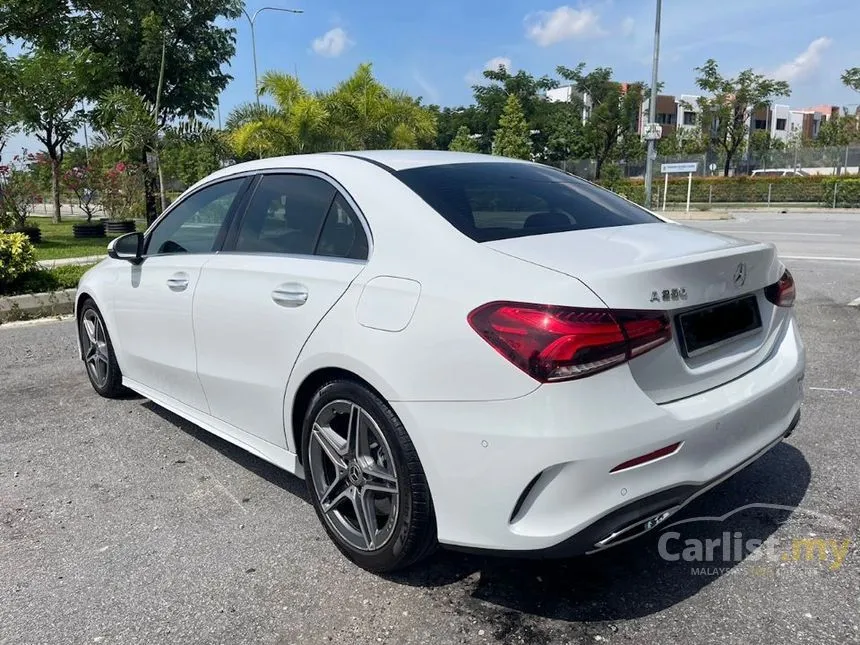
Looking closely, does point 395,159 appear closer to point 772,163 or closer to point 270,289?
point 270,289

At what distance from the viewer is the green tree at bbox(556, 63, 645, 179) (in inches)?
1796

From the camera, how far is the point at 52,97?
70.3 ft

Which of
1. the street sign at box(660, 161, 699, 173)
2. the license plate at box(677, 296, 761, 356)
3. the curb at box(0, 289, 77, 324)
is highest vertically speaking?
the street sign at box(660, 161, 699, 173)

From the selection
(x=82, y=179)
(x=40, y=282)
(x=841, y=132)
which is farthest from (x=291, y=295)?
(x=841, y=132)

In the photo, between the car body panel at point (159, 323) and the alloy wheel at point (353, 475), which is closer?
the alloy wheel at point (353, 475)

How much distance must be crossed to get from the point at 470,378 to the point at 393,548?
78 cm

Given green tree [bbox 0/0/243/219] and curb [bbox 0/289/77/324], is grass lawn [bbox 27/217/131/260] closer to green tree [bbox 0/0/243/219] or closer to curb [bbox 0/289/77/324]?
green tree [bbox 0/0/243/219]

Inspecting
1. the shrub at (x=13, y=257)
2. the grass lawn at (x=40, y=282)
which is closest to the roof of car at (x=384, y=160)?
the shrub at (x=13, y=257)

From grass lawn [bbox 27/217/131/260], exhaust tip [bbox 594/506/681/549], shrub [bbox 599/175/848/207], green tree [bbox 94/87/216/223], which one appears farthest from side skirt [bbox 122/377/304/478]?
shrub [bbox 599/175/848/207]

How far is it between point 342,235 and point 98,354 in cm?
283

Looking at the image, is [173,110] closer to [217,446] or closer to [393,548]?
[217,446]

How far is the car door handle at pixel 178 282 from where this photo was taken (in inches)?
144

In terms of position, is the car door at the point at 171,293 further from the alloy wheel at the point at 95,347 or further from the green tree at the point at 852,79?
the green tree at the point at 852,79

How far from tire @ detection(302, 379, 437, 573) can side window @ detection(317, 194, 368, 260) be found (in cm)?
53
